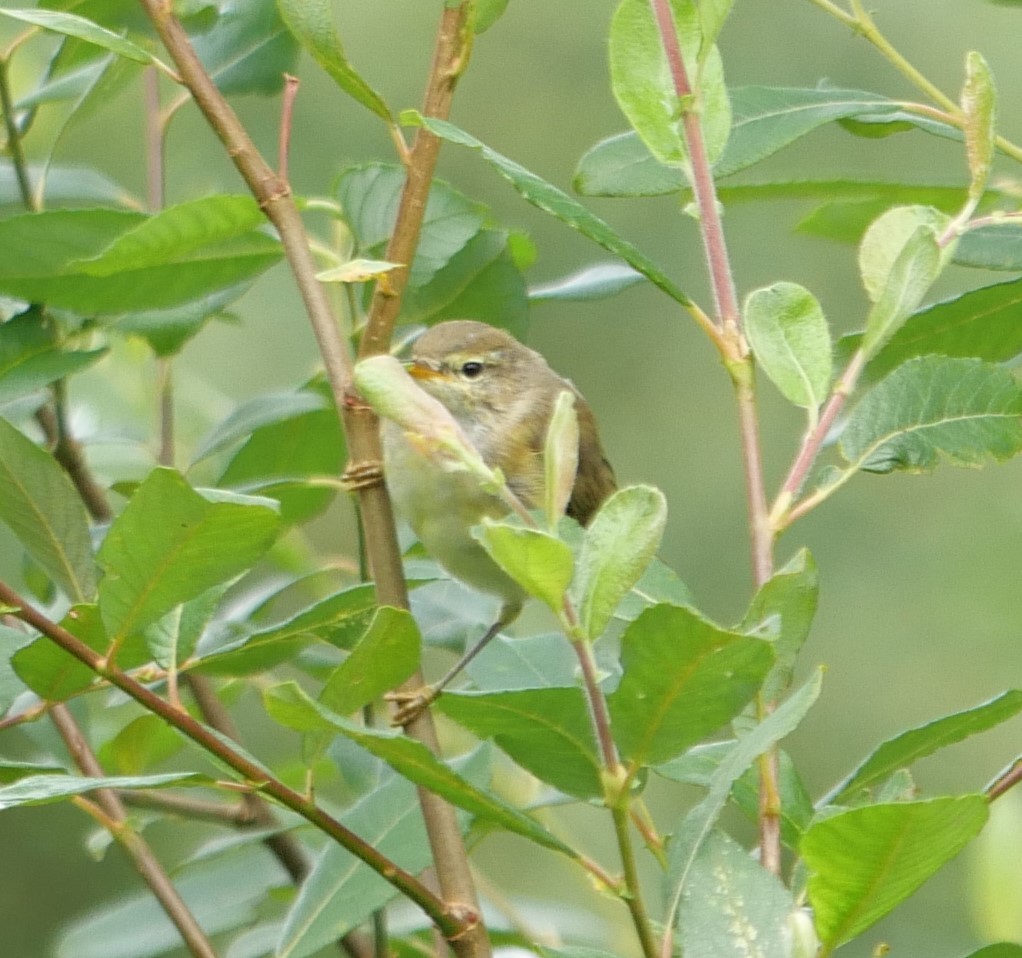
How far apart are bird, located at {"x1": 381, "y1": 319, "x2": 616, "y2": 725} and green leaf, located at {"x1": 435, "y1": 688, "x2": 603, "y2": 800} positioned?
0.96 meters

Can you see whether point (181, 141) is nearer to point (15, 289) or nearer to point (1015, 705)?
point (15, 289)

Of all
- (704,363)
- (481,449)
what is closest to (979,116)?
(481,449)

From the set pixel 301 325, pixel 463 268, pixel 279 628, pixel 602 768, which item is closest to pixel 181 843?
pixel 301 325

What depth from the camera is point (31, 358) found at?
180 cm

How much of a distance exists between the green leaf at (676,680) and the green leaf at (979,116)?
41 cm

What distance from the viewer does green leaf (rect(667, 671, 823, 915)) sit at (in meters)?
0.97

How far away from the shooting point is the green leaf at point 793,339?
3.89ft

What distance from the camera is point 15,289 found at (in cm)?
174

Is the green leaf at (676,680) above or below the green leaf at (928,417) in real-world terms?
below

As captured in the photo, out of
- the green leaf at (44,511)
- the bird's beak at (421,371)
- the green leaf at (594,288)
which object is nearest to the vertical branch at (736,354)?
the green leaf at (44,511)

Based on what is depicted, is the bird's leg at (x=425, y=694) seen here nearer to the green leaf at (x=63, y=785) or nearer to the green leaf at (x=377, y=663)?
the green leaf at (x=377, y=663)

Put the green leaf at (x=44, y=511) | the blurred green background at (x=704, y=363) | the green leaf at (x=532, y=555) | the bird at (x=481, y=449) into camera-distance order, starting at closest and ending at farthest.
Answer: the green leaf at (x=532, y=555), the green leaf at (x=44, y=511), the bird at (x=481, y=449), the blurred green background at (x=704, y=363)

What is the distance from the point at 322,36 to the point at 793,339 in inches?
18.2

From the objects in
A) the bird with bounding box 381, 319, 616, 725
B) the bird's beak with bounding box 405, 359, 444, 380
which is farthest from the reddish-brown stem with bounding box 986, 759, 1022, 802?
the bird's beak with bounding box 405, 359, 444, 380
